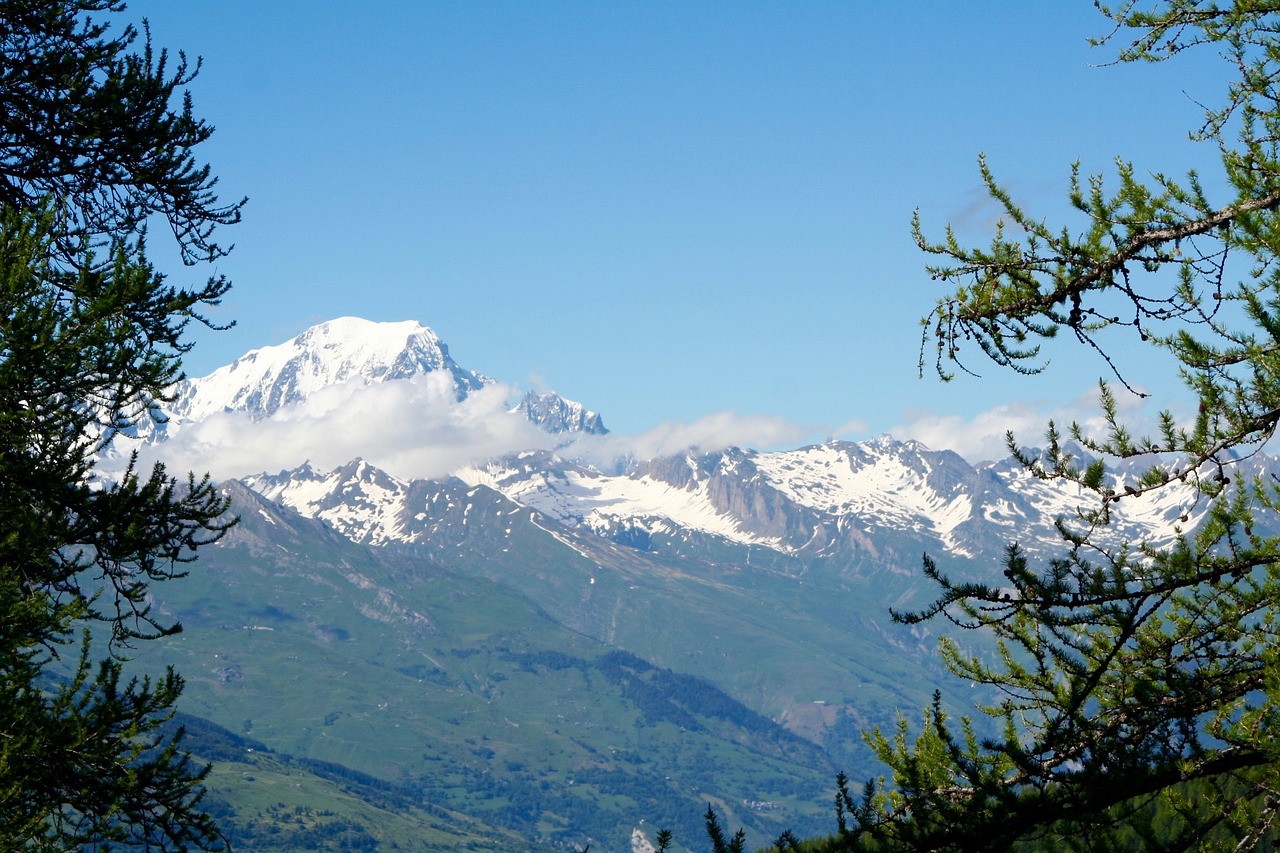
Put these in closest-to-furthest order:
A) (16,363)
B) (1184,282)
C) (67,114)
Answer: (1184,282), (16,363), (67,114)

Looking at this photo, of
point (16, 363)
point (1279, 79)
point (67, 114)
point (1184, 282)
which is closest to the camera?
point (1184, 282)

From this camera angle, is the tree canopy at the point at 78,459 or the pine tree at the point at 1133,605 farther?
the tree canopy at the point at 78,459

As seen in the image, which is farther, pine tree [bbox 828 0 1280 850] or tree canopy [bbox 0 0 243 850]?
tree canopy [bbox 0 0 243 850]

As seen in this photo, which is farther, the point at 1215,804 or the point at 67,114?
the point at 67,114

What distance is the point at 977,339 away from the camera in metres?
8.96

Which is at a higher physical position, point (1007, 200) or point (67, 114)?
point (67, 114)

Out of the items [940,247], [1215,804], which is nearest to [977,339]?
[940,247]

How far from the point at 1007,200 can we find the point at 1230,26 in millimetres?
1958

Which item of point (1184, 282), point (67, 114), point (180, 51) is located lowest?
point (1184, 282)

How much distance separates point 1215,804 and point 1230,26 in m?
5.58

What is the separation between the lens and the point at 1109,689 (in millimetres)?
8852

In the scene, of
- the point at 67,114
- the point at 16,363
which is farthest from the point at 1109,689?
the point at 67,114

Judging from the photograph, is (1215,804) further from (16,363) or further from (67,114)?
(67,114)

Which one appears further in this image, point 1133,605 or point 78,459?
point 78,459
